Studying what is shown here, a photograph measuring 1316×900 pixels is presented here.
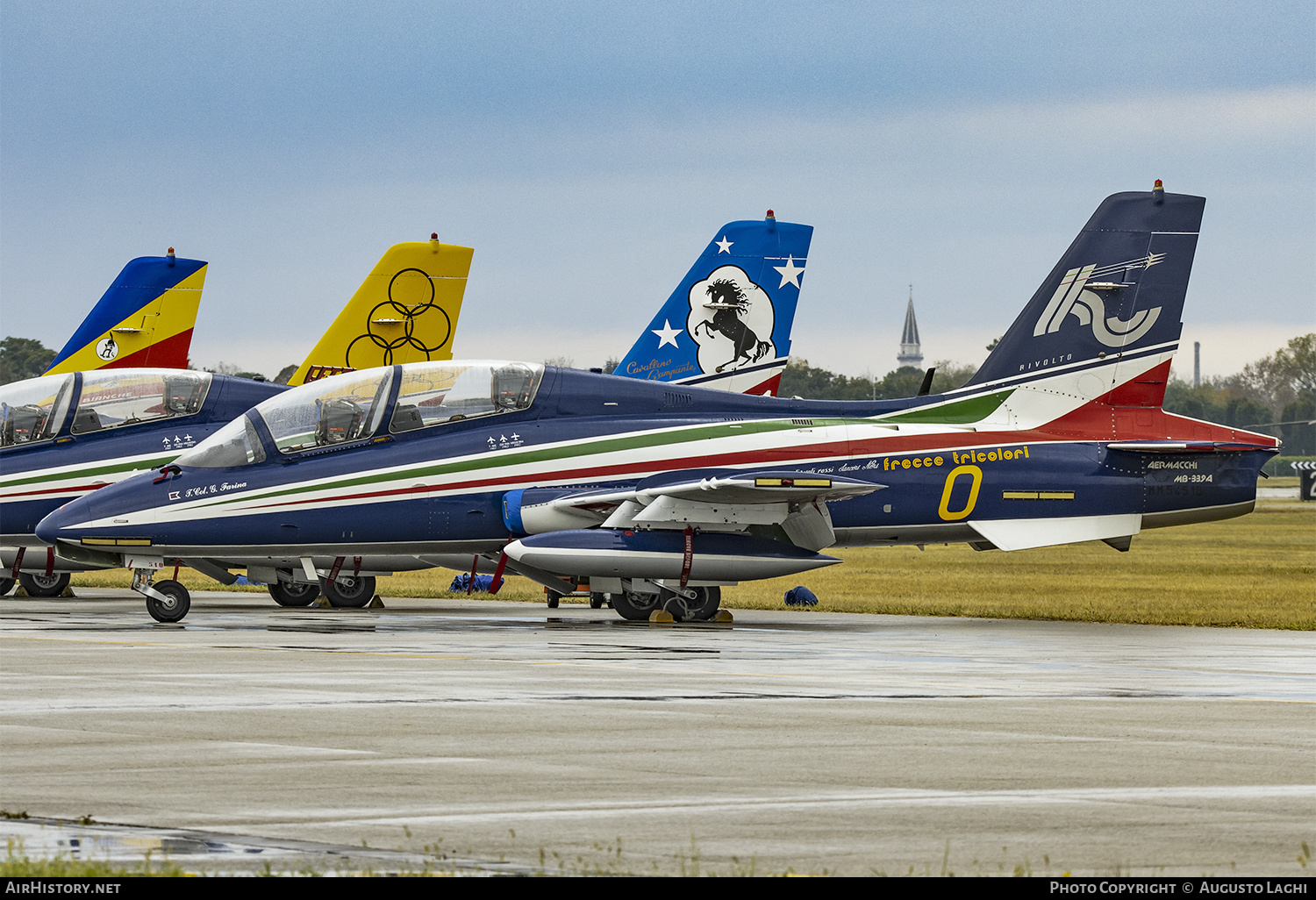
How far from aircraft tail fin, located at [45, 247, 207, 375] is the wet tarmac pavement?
14202 millimetres

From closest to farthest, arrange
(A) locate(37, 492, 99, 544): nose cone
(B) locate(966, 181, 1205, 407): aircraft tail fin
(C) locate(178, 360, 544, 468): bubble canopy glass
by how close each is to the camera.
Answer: (A) locate(37, 492, 99, 544): nose cone < (C) locate(178, 360, 544, 468): bubble canopy glass < (B) locate(966, 181, 1205, 407): aircraft tail fin

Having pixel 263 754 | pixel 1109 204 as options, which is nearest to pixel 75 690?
pixel 263 754

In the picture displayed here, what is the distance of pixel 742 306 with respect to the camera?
92.0ft

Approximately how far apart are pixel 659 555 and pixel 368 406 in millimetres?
4156

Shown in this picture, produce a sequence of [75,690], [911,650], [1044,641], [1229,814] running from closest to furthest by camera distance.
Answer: [1229,814]
[75,690]
[911,650]
[1044,641]

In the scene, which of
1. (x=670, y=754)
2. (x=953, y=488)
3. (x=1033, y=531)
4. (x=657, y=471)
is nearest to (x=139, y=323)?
(x=657, y=471)

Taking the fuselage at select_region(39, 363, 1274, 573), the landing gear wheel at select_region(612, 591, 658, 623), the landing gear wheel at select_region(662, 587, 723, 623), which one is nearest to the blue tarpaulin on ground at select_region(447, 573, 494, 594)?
the fuselage at select_region(39, 363, 1274, 573)

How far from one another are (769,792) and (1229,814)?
1.95m

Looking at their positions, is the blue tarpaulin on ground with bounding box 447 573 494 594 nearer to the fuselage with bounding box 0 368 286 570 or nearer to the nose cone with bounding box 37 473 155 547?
the fuselage with bounding box 0 368 286 570

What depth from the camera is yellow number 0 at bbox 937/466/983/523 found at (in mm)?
21891

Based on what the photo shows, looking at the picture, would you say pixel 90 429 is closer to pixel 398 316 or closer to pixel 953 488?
pixel 398 316

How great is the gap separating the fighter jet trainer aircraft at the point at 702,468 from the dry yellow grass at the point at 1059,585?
2.31 m
